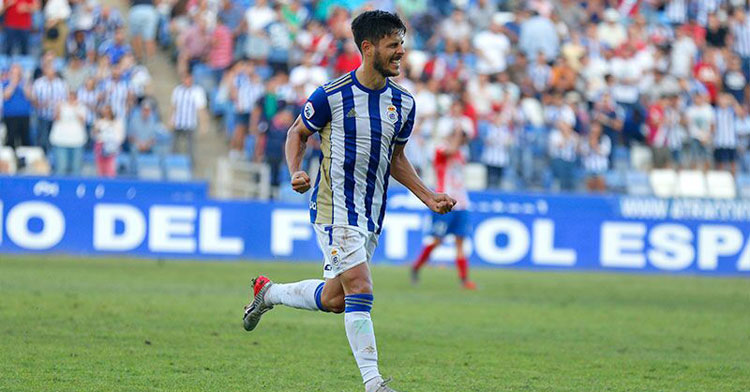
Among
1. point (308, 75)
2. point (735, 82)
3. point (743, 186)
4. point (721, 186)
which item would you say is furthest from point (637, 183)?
point (308, 75)

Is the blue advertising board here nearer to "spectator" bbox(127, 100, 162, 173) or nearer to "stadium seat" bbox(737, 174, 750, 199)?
"stadium seat" bbox(737, 174, 750, 199)

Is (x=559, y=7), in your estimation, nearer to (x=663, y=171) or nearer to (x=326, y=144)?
(x=663, y=171)

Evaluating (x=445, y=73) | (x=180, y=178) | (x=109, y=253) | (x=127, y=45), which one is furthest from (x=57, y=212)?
(x=445, y=73)

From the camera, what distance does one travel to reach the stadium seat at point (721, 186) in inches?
901

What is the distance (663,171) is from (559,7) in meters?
6.07

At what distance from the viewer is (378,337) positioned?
10.8 meters

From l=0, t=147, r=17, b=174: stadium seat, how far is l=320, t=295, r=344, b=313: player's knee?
1392cm

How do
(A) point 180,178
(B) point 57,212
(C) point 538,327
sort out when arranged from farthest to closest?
(A) point 180,178, (B) point 57,212, (C) point 538,327

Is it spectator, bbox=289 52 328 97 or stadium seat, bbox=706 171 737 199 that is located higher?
spectator, bbox=289 52 328 97

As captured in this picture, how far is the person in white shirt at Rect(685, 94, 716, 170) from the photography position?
24.1 metres

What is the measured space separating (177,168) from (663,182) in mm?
9054

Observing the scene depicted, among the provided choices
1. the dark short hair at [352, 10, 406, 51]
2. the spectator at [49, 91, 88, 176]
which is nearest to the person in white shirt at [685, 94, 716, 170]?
the spectator at [49, 91, 88, 176]

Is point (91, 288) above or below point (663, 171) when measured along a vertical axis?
below

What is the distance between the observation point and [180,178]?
2130 centimetres
